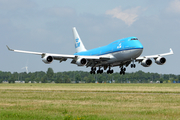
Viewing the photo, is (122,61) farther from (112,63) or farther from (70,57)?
(70,57)

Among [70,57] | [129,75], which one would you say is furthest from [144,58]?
[129,75]

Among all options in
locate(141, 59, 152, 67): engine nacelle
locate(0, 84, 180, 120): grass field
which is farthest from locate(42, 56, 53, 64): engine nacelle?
locate(0, 84, 180, 120): grass field

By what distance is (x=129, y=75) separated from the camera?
561 feet

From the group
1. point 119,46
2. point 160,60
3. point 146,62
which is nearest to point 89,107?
point 119,46

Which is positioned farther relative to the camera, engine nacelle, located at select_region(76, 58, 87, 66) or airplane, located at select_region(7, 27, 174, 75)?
engine nacelle, located at select_region(76, 58, 87, 66)

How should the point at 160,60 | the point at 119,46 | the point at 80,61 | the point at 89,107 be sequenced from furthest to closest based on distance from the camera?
the point at 160,60
the point at 80,61
the point at 119,46
the point at 89,107

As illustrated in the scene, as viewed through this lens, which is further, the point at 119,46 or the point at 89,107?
the point at 119,46

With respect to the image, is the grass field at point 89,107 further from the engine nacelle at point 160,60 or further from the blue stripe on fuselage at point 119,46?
the engine nacelle at point 160,60

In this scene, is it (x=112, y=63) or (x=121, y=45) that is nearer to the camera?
(x=121, y=45)

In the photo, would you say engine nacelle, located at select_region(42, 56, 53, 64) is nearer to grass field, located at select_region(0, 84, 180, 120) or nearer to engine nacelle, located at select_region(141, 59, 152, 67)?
A: engine nacelle, located at select_region(141, 59, 152, 67)

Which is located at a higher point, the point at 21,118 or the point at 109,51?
the point at 109,51

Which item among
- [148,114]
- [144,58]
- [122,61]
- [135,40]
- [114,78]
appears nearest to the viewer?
[148,114]

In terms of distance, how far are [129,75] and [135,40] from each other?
109 meters

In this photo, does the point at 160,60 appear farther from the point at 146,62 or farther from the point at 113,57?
the point at 113,57
